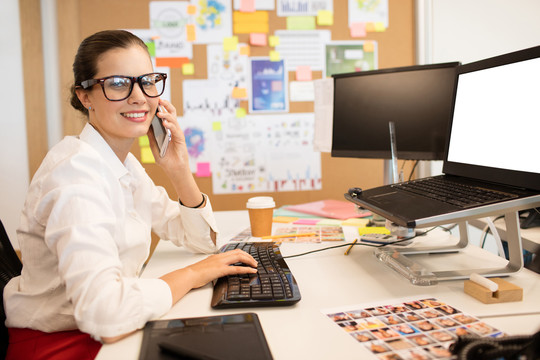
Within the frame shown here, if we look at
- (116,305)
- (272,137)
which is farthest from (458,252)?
(272,137)

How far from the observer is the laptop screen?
0.93 m

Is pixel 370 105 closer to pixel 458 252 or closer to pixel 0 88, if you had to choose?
pixel 458 252

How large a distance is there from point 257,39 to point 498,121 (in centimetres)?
182

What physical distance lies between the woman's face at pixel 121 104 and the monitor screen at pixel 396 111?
2.86 ft

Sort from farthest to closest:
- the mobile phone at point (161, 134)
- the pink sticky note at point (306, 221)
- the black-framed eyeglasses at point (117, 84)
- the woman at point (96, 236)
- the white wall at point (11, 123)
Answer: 1. the white wall at point (11, 123)
2. the pink sticky note at point (306, 221)
3. the mobile phone at point (161, 134)
4. the black-framed eyeglasses at point (117, 84)
5. the woman at point (96, 236)

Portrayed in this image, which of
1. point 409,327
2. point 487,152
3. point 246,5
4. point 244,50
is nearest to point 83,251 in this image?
point 409,327

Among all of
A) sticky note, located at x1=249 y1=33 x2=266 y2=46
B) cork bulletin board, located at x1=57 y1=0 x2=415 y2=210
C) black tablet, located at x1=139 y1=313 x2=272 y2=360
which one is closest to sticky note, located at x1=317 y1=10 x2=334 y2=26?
cork bulletin board, located at x1=57 y1=0 x2=415 y2=210

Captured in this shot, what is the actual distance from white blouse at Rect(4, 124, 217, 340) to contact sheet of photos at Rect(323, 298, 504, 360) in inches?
13.2

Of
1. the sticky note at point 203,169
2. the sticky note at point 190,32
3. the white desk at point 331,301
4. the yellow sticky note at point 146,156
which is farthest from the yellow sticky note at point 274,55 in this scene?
the white desk at point 331,301

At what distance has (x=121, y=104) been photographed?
1.03 m

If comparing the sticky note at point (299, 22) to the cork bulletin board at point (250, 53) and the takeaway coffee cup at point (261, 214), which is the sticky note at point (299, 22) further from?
the takeaway coffee cup at point (261, 214)

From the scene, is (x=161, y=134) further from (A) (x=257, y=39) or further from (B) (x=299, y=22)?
(B) (x=299, y=22)

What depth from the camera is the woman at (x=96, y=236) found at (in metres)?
0.75

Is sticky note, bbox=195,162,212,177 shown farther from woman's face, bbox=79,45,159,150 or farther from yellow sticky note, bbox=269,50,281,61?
woman's face, bbox=79,45,159,150
